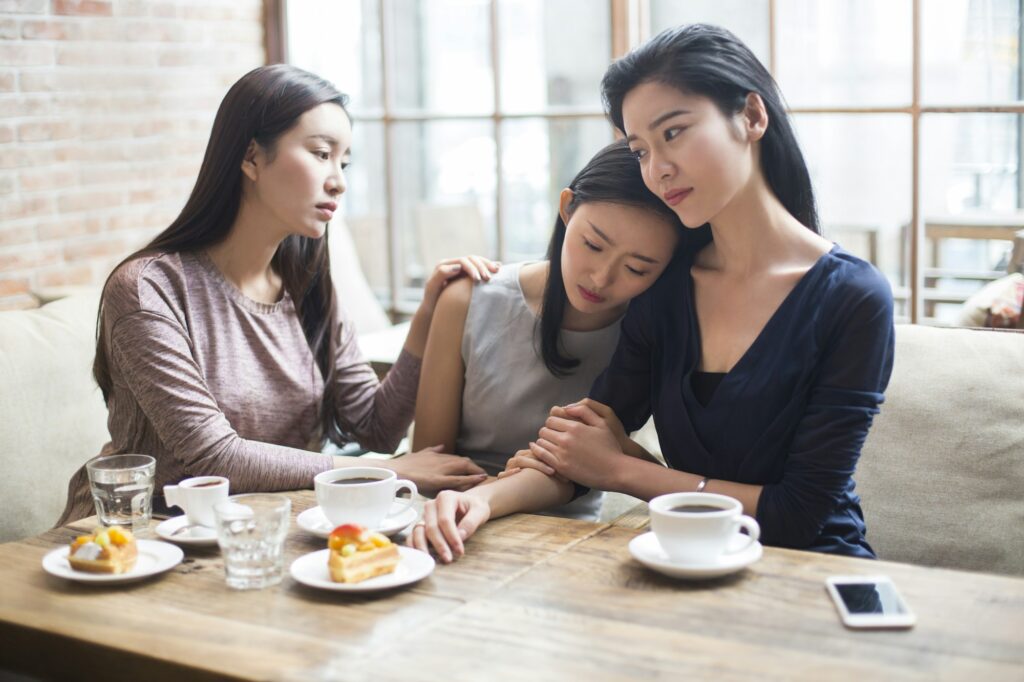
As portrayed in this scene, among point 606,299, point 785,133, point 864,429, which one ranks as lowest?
point 864,429

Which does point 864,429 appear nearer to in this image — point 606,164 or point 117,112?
point 606,164

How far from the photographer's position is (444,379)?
207 centimetres

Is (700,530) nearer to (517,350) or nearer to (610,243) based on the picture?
(610,243)

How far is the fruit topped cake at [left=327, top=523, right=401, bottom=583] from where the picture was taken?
1289 millimetres

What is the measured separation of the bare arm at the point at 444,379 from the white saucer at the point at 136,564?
0.69 m

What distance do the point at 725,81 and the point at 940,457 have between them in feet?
2.91

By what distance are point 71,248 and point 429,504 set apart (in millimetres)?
2080

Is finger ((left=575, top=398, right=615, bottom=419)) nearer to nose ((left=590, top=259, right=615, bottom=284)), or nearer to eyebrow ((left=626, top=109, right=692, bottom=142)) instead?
nose ((left=590, top=259, right=615, bottom=284))

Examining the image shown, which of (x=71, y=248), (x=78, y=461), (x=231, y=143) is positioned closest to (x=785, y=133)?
(x=231, y=143)

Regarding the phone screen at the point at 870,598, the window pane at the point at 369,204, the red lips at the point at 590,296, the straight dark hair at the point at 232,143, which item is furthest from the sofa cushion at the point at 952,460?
the window pane at the point at 369,204

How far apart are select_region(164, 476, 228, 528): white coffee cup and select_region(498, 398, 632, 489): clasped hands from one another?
0.43m

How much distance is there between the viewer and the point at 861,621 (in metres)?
1.16

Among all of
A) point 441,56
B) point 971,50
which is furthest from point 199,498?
point 441,56

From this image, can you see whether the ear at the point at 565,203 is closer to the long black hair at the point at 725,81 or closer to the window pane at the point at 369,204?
the long black hair at the point at 725,81
